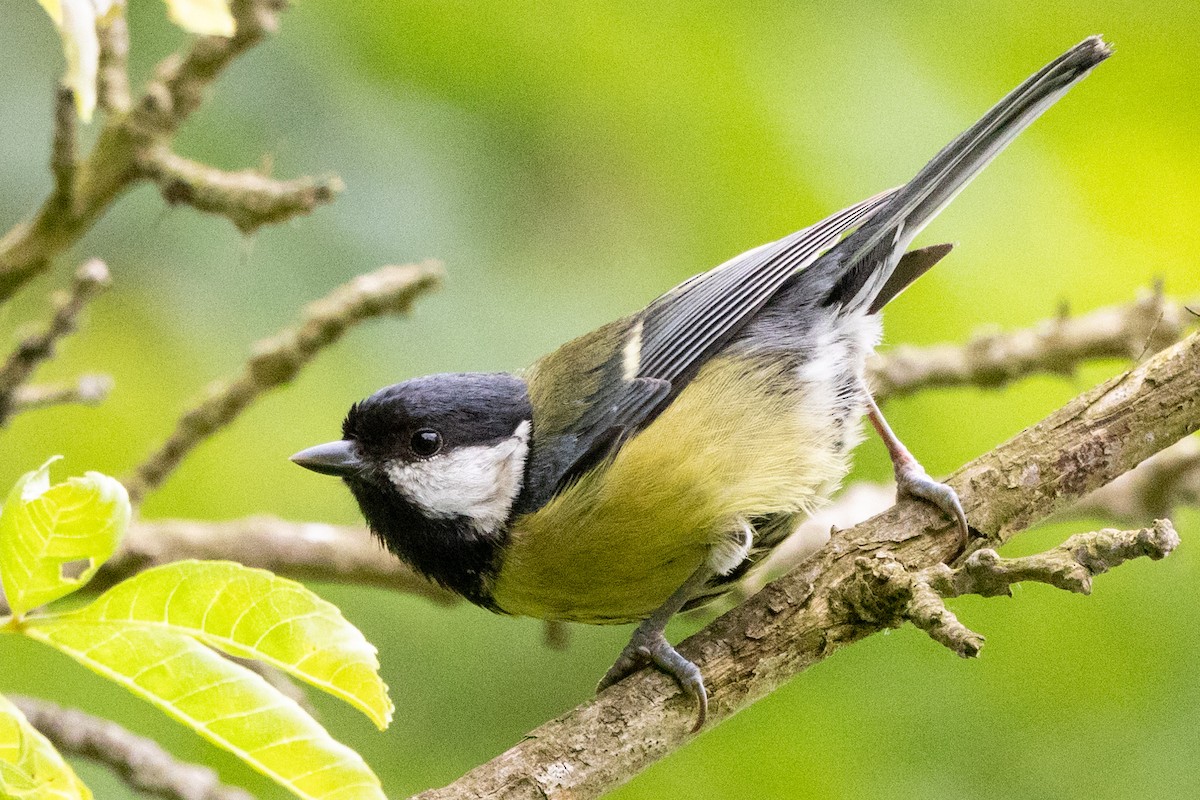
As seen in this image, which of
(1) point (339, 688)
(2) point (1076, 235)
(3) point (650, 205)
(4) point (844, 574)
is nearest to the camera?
(1) point (339, 688)

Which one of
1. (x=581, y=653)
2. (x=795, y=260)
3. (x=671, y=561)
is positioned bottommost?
(x=581, y=653)

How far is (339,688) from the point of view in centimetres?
111

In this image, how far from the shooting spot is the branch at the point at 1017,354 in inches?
105

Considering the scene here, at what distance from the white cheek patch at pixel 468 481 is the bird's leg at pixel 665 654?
1.19ft

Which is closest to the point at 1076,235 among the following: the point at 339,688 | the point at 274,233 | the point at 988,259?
the point at 988,259

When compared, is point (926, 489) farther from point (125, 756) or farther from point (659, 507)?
point (125, 756)

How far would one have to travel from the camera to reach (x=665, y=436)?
2.12 meters

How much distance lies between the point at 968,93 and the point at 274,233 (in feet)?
6.41

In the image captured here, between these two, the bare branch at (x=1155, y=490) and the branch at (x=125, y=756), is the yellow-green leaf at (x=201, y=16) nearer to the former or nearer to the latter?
the branch at (x=125, y=756)

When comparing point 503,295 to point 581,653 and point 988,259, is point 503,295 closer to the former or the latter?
point 581,653

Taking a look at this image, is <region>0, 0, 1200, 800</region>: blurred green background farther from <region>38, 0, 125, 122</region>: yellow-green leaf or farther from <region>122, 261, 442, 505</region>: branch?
<region>38, 0, 125, 122</region>: yellow-green leaf

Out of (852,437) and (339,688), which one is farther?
(852,437)

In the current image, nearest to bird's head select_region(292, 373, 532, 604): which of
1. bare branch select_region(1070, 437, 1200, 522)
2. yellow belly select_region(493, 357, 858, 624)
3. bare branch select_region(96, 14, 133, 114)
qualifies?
yellow belly select_region(493, 357, 858, 624)

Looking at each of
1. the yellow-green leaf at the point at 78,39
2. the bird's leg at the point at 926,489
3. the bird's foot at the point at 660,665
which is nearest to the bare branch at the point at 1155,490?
the bird's leg at the point at 926,489
